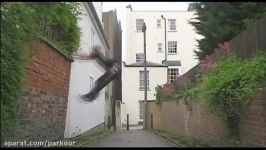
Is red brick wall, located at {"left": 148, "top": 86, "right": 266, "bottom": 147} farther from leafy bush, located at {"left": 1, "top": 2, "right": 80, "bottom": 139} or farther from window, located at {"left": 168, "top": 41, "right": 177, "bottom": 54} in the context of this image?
window, located at {"left": 168, "top": 41, "right": 177, "bottom": 54}

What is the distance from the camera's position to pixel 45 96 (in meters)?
11.6

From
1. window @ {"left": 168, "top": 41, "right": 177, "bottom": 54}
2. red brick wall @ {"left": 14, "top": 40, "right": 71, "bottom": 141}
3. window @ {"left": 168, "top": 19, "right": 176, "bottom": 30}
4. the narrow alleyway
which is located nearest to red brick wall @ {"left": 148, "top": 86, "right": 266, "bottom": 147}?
the narrow alleyway

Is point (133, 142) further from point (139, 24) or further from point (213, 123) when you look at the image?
point (139, 24)

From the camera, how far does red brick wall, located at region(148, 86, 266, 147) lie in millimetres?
9469

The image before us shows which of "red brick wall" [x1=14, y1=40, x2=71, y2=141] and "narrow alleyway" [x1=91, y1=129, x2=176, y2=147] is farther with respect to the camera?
"narrow alleyway" [x1=91, y1=129, x2=176, y2=147]

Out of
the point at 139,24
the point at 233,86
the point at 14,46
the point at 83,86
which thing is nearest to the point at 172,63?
the point at 139,24

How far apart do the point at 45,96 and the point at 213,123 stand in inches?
182

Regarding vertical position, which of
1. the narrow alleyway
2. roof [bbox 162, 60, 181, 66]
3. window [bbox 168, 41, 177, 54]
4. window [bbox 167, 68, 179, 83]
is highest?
window [bbox 168, 41, 177, 54]

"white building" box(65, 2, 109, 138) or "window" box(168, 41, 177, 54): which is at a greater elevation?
"window" box(168, 41, 177, 54)

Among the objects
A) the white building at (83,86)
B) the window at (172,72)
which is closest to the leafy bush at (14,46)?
the white building at (83,86)

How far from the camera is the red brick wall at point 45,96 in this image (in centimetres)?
983

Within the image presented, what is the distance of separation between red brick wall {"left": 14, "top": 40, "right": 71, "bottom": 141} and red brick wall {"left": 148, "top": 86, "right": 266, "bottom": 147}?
4.16m

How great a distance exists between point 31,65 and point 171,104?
13439 millimetres

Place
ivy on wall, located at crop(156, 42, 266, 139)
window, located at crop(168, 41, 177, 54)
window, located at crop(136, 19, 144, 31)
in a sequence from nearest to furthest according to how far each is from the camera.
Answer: ivy on wall, located at crop(156, 42, 266, 139) < window, located at crop(168, 41, 177, 54) < window, located at crop(136, 19, 144, 31)
